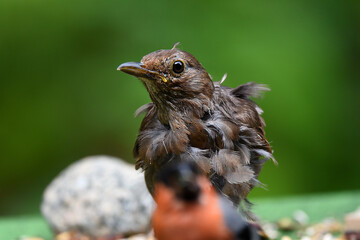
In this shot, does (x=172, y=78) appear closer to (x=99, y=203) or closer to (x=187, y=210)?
(x=187, y=210)

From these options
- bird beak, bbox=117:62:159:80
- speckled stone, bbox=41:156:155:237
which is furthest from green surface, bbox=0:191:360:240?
bird beak, bbox=117:62:159:80

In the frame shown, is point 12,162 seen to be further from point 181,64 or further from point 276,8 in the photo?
point 181,64

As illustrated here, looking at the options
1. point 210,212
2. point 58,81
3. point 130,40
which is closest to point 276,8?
point 130,40

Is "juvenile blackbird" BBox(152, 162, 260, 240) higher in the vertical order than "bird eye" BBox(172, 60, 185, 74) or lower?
lower

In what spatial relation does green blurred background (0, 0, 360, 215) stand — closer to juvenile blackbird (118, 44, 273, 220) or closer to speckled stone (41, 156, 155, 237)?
speckled stone (41, 156, 155, 237)

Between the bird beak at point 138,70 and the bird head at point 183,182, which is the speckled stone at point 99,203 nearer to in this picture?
the bird beak at point 138,70

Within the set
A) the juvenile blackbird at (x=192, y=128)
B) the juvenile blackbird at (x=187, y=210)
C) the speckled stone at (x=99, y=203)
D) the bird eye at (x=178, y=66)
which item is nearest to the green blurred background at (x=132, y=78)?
the speckled stone at (x=99, y=203)
